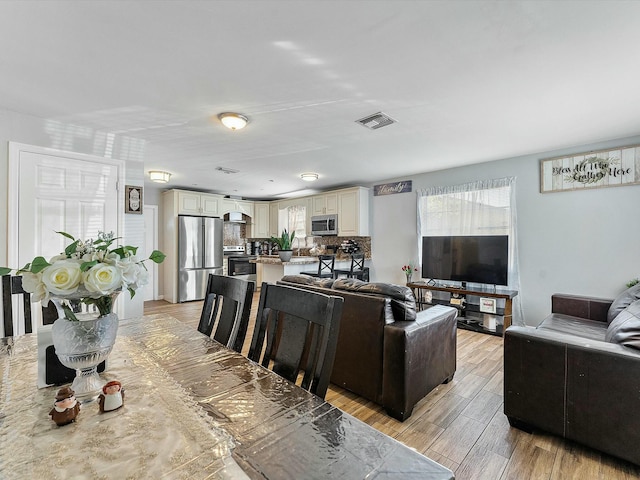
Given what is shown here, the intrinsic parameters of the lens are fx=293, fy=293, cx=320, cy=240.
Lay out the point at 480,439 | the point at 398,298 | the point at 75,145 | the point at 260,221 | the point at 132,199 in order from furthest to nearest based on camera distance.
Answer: the point at 260,221 → the point at 132,199 → the point at 75,145 → the point at 398,298 → the point at 480,439

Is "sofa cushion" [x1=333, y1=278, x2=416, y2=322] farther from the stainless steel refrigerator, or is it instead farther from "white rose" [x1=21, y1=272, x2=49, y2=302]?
the stainless steel refrigerator

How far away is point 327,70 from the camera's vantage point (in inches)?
76.6

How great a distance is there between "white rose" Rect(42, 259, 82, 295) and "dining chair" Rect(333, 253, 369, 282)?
166 inches

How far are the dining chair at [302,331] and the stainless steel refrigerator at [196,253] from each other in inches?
195

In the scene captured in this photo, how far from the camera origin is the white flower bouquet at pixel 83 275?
0.82m

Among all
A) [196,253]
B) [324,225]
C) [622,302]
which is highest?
[324,225]

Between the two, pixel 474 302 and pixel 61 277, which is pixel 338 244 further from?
pixel 61 277

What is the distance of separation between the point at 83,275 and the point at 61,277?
0.05 metres

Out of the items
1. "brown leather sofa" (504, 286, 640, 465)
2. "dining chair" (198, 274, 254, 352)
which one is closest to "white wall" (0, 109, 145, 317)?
"dining chair" (198, 274, 254, 352)

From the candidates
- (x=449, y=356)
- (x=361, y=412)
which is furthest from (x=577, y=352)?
(x=361, y=412)

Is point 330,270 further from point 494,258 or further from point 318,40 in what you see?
point 318,40

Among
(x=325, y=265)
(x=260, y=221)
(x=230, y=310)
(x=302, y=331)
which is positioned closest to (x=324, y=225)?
(x=325, y=265)

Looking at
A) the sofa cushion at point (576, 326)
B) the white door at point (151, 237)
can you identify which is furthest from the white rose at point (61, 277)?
the white door at point (151, 237)

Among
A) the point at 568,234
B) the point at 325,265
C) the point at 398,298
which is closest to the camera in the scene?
the point at 398,298
